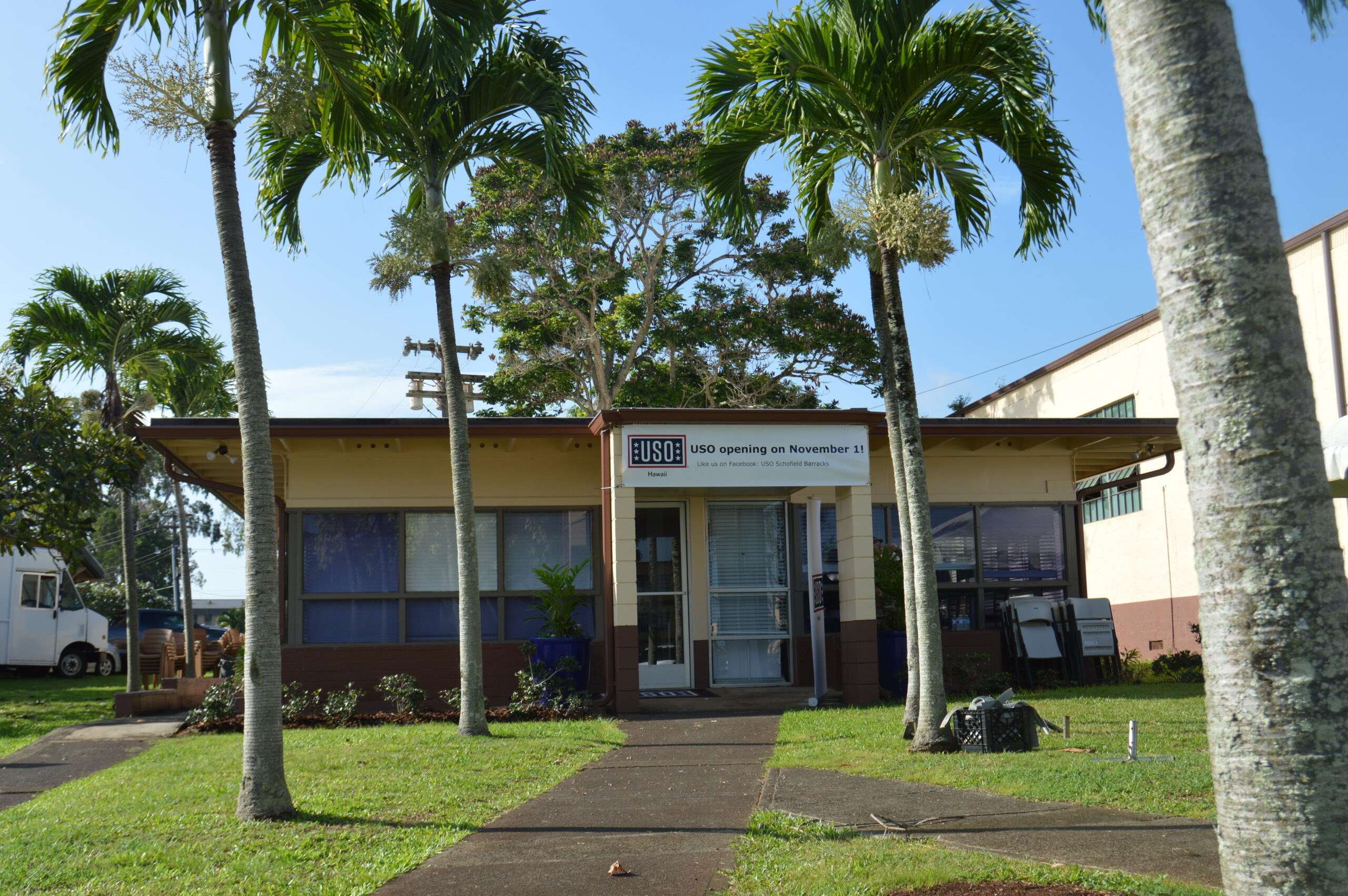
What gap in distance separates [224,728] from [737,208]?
25.9 ft

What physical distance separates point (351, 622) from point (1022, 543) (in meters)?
9.19

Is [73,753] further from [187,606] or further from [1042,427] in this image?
[187,606]

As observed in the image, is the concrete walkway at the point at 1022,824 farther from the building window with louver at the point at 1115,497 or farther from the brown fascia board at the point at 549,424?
the building window with louver at the point at 1115,497

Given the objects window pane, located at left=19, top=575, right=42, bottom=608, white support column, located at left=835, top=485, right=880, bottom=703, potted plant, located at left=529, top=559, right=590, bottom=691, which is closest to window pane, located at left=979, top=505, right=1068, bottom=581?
white support column, located at left=835, top=485, right=880, bottom=703

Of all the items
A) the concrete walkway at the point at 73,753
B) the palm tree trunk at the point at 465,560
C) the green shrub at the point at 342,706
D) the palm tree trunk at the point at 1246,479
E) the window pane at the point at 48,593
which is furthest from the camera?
the window pane at the point at 48,593

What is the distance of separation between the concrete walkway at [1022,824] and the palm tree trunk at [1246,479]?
215cm

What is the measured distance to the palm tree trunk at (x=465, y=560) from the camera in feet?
35.5

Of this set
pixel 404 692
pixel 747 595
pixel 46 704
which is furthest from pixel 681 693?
pixel 46 704

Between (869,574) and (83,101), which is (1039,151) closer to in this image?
(869,574)

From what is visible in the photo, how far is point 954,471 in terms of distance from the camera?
15508 millimetres

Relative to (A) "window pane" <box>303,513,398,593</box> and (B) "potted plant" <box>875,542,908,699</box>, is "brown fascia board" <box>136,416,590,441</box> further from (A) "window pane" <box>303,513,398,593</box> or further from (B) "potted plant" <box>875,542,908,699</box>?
(B) "potted plant" <box>875,542,908,699</box>

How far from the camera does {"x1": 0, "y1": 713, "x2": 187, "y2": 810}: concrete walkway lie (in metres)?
9.08

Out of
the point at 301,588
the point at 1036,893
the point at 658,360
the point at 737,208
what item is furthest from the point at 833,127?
the point at 658,360

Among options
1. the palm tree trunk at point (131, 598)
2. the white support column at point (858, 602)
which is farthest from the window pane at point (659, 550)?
the palm tree trunk at point (131, 598)
